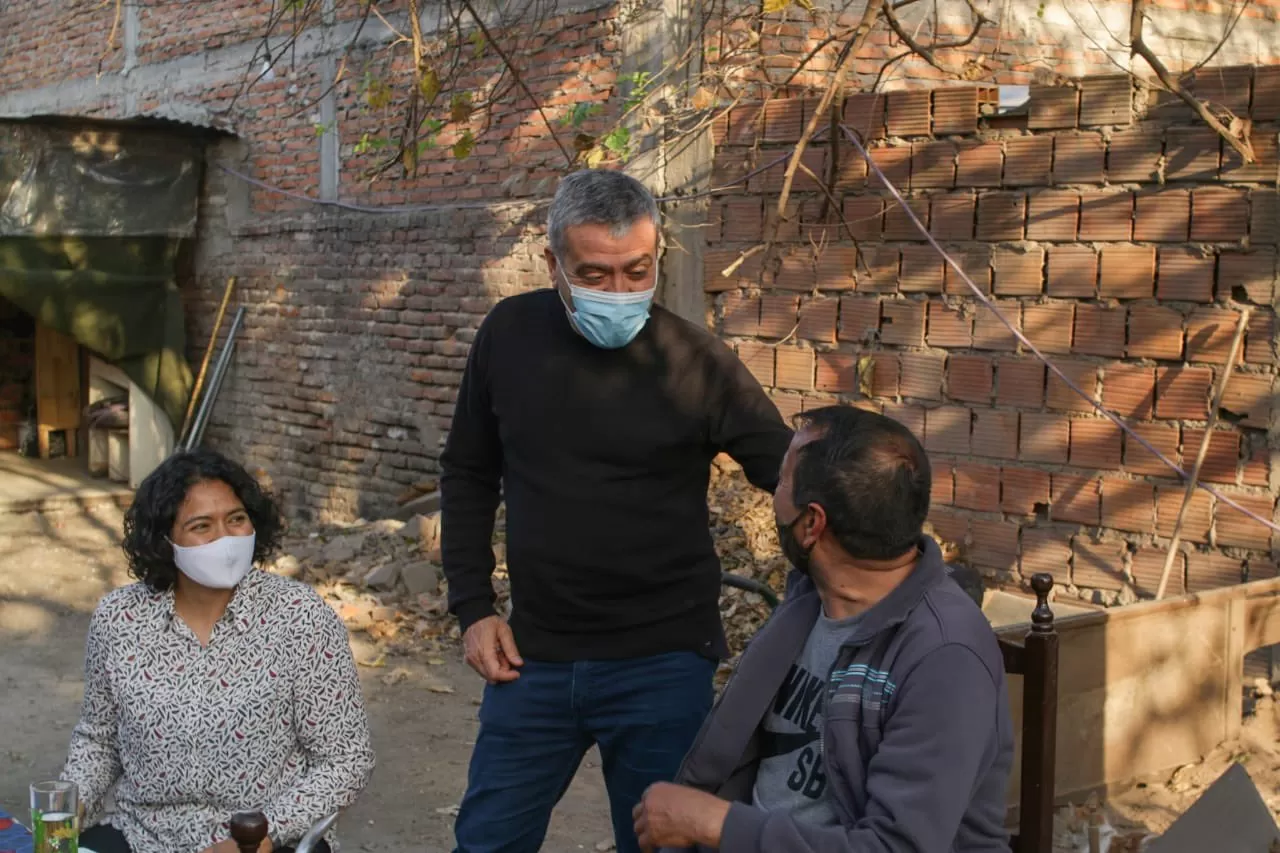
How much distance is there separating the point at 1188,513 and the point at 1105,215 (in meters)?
1.19

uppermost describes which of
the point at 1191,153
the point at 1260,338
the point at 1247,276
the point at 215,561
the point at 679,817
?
the point at 1191,153

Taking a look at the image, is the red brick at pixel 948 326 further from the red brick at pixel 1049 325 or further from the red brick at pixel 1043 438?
the red brick at pixel 1043 438

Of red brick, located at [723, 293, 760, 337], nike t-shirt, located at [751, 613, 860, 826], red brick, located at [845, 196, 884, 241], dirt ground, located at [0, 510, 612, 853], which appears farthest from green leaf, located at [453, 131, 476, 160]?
nike t-shirt, located at [751, 613, 860, 826]

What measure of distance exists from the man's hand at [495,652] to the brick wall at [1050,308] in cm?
344

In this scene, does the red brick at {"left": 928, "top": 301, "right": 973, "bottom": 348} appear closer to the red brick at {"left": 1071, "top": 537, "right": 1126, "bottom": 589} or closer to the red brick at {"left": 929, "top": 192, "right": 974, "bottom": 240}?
the red brick at {"left": 929, "top": 192, "right": 974, "bottom": 240}

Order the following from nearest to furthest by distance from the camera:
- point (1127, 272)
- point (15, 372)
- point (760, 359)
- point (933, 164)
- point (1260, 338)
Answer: point (1260, 338)
point (1127, 272)
point (933, 164)
point (760, 359)
point (15, 372)

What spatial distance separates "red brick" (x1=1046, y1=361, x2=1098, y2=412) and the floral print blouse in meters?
3.57

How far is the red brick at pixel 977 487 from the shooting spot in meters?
5.81

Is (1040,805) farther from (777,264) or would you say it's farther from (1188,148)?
(777,264)

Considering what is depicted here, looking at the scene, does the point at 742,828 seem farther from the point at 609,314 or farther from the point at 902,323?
the point at 902,323

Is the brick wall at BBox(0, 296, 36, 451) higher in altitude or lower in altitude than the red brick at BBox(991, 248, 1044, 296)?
lower

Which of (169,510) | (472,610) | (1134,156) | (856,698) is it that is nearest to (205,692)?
(169,510)

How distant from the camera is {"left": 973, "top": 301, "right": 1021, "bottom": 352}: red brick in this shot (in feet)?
18.6

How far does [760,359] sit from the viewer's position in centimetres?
664
